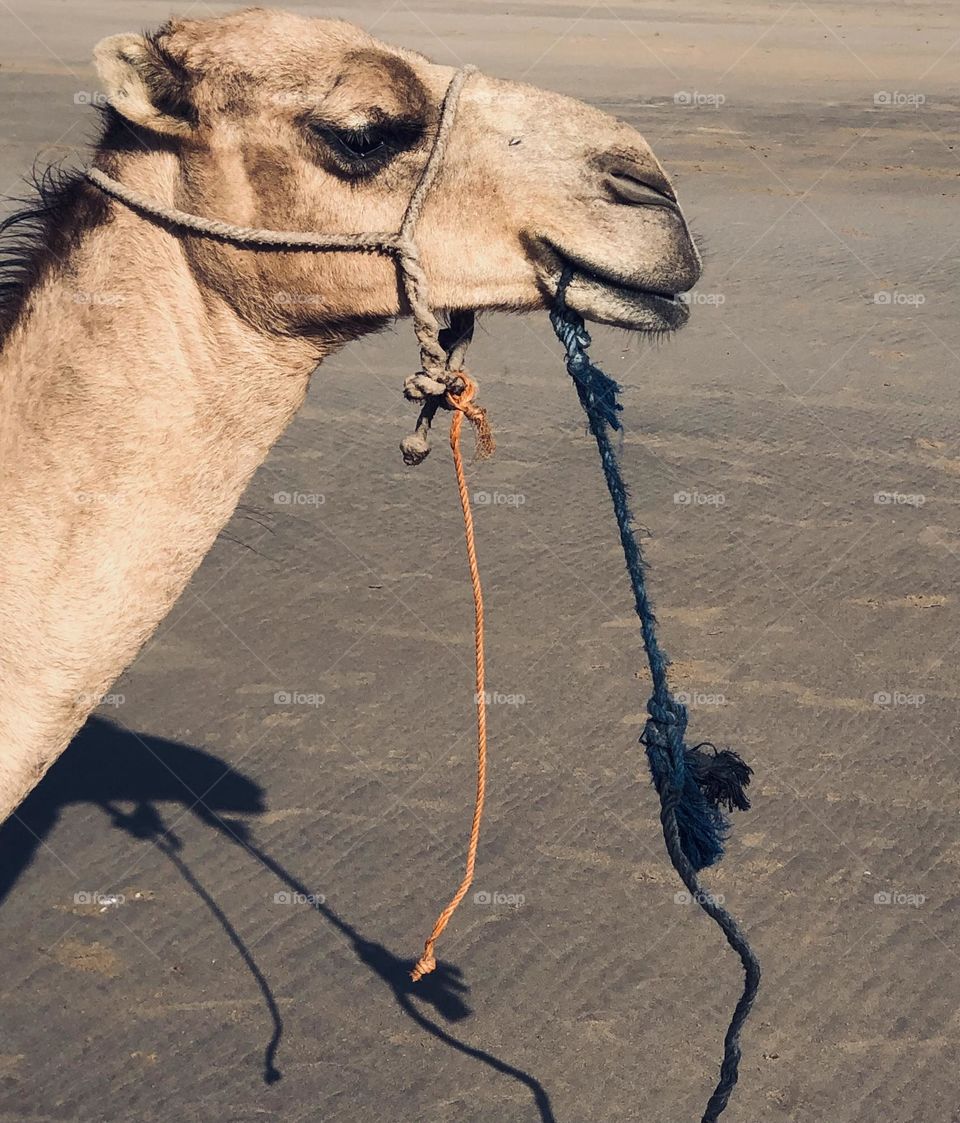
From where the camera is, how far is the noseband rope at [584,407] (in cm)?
249

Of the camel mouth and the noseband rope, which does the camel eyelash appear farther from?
the camel mouth

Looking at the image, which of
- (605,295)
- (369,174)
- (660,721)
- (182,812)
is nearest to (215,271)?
(369,174)

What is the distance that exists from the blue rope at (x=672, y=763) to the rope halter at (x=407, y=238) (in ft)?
0.78

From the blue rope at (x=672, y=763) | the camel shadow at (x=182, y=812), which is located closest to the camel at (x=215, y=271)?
the blue rope at (x=672, y=763)

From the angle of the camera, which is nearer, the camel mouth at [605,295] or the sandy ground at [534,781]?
the camel mouth at [605,295]

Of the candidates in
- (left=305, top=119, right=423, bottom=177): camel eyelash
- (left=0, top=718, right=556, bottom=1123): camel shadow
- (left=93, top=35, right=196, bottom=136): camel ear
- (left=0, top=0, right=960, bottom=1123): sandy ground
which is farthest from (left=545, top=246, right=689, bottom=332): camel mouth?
(left=0, top=718, right=556, bottom=1123): camel shadow

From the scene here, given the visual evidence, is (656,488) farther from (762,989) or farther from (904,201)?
(904,201)

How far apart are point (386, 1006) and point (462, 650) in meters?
1.96

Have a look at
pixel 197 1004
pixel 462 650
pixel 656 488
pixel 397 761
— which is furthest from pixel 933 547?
pixel 197 1004

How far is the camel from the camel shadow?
181 centimetres

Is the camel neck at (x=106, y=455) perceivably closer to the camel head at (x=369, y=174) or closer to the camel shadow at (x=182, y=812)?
the camel head at (x=369, y=174)

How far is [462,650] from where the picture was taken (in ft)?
18.7

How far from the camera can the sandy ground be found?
382cm

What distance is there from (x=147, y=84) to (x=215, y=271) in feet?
1.14
